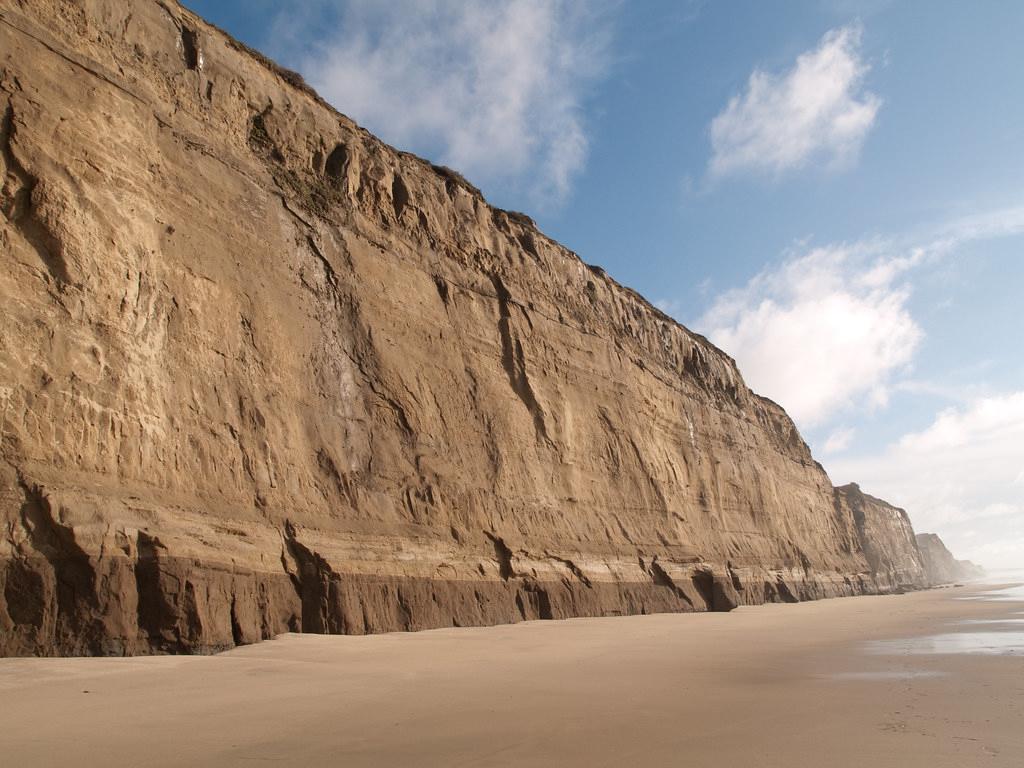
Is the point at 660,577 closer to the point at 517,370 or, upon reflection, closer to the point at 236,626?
the point at 517,370

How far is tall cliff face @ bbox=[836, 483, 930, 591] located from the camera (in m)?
54.0

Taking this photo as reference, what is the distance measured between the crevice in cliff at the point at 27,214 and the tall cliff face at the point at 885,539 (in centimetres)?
4786

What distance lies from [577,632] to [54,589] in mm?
7987

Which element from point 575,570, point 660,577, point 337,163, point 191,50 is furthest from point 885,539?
point 191,50

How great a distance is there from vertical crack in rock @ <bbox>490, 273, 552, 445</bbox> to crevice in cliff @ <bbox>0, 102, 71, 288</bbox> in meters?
11.4

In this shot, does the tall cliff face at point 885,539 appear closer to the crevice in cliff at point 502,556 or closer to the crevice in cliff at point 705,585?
the crevice in cliff at point 705,585

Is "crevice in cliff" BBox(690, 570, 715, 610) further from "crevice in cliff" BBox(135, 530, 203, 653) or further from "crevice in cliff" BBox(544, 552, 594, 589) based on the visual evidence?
"crevice in cliff" BBox(135, 530, 203, 653)

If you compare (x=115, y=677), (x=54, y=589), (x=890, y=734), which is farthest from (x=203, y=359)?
(x=890, y=734)

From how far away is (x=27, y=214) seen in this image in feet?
29.2

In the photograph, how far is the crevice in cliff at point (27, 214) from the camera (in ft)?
28.9

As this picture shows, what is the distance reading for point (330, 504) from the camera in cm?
1198

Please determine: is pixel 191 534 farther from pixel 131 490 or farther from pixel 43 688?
pixel 43 688

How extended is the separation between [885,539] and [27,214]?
64422 mm

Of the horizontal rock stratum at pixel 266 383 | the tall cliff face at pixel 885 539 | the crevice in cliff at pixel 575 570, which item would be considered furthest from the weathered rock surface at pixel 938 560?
the crevice in cliff at pixel 575 570
